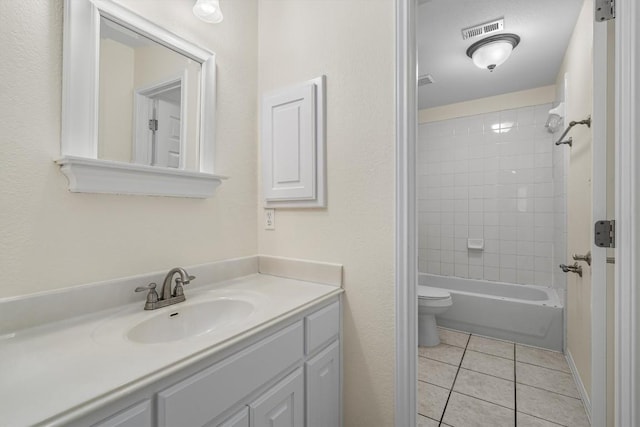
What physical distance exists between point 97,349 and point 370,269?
3.20 ft

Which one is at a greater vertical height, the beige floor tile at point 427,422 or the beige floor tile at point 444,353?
the beige floor tile at point 444,353

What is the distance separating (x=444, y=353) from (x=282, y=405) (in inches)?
71.8

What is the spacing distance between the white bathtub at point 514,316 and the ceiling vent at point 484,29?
7.04 feet

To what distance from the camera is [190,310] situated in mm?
1127

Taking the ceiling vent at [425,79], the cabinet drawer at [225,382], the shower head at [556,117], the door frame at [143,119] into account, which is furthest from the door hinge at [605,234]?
the ceiling vent at [425,79]

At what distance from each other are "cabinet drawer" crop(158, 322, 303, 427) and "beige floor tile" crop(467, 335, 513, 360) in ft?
6.73

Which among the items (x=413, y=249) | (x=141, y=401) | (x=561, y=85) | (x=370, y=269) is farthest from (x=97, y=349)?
(x=561, y=85)

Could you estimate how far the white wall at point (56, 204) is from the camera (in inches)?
→ 33.9

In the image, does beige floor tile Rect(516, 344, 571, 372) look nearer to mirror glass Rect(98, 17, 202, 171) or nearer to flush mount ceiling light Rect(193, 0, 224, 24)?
mirror glass Rect(98, 17, 202, 171)

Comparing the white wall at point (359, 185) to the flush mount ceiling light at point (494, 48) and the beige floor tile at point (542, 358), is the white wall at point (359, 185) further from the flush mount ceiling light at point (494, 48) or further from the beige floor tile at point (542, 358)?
the beige floor tile at point (542, 358)

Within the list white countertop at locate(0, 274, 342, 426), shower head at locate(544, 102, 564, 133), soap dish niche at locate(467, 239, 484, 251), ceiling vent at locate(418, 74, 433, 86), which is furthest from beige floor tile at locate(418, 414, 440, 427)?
ceiling vent at locate(418, 74, 433, 86)

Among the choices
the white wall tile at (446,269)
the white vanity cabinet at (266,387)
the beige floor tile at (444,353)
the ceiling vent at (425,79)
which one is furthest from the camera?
the white wall tile at (446,269)

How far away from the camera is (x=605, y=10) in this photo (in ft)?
3.33

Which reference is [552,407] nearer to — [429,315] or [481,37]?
[429,315]
